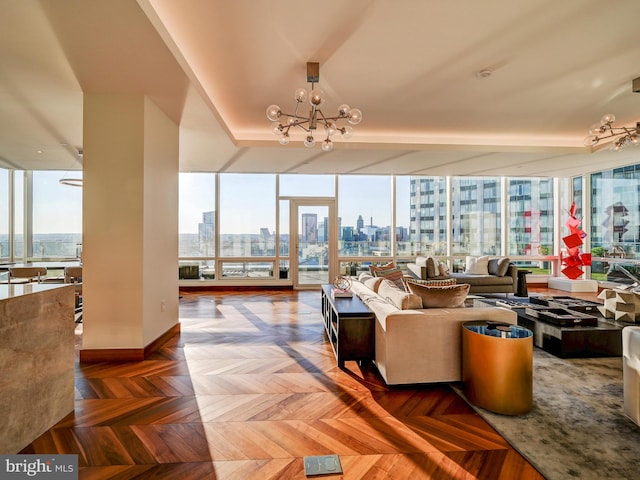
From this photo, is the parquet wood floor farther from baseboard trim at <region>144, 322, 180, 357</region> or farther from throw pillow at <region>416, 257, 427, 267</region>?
throw pillow at <region>416, 257, 427, 267</region>

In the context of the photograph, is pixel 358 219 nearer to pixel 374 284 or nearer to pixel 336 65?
pixel 374 284

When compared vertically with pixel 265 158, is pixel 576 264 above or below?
below

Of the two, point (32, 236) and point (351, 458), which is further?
point (32, 236)

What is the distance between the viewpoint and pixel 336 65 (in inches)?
128

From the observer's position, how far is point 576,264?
23.3 ft

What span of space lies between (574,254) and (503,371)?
6.62 metres

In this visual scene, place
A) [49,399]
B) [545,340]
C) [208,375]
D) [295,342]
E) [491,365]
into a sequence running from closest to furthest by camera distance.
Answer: [49,399] → [491,365] → [208,375] → [545,340] → [295,342]

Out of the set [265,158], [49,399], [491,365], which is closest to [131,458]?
[49,399]

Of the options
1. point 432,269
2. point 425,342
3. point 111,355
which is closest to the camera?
point 425,342

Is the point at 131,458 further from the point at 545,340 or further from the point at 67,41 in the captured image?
the point at 545,340

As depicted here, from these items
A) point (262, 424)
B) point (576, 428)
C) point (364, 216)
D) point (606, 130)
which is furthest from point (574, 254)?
point (262, 424)

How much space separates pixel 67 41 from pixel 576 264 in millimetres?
9173

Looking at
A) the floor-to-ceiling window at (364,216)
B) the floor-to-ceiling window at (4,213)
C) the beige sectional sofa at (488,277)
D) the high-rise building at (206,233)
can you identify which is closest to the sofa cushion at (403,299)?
the beige sectional sofa at (488,277)

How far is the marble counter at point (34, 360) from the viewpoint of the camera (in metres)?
1.81
